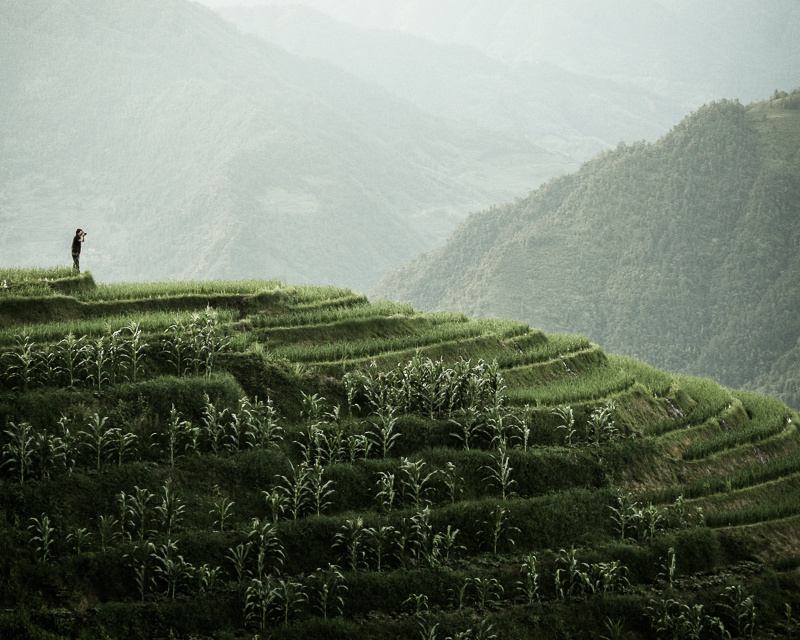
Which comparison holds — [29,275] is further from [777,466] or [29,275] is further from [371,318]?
[777,466]

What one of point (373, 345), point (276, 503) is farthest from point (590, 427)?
point (276, 503)

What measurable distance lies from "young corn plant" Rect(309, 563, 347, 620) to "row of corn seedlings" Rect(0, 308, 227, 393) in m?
4.42

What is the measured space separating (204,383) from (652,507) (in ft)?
25.5

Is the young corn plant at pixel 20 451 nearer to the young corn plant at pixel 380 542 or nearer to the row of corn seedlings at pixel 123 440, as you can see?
the row of corn seedlings at pixel 123 440

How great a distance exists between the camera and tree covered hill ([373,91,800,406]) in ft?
258

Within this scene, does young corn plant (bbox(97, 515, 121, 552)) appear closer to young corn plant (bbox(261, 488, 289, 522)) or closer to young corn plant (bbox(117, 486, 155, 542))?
young corn plant (bbox(117, 486, 155, 542))

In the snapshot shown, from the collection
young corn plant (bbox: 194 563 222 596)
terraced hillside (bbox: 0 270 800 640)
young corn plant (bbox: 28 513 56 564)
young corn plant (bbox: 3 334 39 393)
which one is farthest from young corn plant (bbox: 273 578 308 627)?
young corn plant (bbox: 3 334 39 393)

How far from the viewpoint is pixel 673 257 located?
87625 millimetres

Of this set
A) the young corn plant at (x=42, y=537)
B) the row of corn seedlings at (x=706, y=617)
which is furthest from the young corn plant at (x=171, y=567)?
the row of corn seedlings at (x=706, y=617)

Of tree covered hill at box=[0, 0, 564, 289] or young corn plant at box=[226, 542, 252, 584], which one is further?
tree covered hill at box=[0, 0, 564, 289]

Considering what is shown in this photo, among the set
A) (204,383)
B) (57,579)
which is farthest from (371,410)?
(57,579)

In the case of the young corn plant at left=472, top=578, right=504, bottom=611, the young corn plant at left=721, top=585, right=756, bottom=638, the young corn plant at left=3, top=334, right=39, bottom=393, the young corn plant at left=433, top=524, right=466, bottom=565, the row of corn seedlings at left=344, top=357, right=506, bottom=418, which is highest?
the young corn plant at left=3, top=334, right=39, bottom=393

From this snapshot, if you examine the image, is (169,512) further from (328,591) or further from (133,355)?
(133,355)

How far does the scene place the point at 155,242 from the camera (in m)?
149
